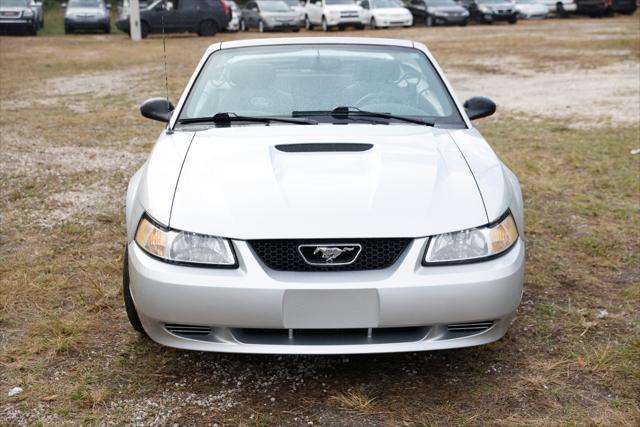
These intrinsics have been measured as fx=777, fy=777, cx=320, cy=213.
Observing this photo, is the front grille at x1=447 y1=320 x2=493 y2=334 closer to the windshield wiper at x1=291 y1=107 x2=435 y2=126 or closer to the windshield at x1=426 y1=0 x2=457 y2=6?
the windshield wiper at x1=291 y1=107 x2=435 y2=126

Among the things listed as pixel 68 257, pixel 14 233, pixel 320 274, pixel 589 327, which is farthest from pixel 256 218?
pixel 14 233

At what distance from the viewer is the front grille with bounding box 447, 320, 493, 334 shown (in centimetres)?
299

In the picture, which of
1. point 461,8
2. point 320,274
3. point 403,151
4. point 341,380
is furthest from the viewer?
point 461,8

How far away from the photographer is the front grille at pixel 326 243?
2.89 m

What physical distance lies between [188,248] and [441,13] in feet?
96.9

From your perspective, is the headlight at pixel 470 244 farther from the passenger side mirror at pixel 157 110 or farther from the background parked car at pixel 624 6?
the background parked car at pixel 624 6

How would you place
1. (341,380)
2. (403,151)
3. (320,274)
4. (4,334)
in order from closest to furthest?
(320,274)
(341,380)
(403,151)
(4,334)

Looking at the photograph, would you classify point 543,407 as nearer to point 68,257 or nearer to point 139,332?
point 139,332

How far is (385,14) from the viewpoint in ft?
95.8

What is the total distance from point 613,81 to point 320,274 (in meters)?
12.1

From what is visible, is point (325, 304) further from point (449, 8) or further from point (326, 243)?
point (449, 8)

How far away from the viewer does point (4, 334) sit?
3.76m

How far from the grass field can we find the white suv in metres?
20.1

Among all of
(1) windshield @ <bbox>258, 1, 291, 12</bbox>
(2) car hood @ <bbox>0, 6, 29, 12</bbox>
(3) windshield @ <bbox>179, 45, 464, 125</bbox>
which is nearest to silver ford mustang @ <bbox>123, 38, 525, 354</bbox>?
(3) windshield @ <bbox>179, 45, 464, 125</bbox>
